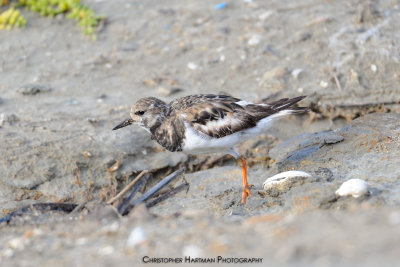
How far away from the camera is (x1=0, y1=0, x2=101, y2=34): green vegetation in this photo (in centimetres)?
698

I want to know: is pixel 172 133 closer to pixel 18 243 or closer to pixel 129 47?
pixel 18 243

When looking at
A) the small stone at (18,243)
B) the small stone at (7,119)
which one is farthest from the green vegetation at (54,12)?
the small stone at (18,243)

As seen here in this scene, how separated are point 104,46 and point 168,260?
4654mm

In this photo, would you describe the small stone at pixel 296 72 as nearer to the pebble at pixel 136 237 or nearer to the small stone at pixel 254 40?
the small stone at pixel 254 40

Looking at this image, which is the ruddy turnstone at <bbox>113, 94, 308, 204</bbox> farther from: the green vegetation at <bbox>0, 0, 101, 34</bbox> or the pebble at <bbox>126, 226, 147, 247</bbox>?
the green vegetation at <bbox>0, 0, 101, 34</bbox>

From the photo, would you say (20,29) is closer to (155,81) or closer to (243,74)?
(155,81)

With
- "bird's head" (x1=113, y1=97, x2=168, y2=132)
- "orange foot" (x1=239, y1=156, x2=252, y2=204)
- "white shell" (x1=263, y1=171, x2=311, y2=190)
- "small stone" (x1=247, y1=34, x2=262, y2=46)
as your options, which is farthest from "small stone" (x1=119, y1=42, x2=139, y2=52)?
"white shell" (x1=263, y1=171, x2=311, y2=190)

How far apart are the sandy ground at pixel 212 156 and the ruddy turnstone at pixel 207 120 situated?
40cm

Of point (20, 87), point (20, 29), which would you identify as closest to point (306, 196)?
point (20, 87)

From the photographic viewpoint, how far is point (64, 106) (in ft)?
18.2

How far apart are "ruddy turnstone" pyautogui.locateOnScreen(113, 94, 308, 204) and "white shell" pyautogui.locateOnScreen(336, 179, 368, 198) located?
832 millimetres

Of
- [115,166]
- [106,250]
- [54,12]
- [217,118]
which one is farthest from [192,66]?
[106,250]

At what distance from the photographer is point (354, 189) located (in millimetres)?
3475

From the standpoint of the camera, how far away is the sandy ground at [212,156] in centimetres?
261
